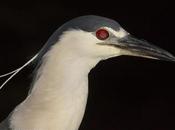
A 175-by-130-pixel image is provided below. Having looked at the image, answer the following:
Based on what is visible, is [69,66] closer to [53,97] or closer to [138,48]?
[53,97]

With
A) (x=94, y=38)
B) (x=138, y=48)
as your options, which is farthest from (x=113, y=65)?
(x=94, y=38)

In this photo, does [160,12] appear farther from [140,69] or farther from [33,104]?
[33,104]

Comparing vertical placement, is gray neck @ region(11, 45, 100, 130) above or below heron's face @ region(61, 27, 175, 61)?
below

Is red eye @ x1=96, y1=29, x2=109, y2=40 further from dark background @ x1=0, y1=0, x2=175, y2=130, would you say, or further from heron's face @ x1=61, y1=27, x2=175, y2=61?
dark background @ x1=0, y1=0, x2=175, y2=130

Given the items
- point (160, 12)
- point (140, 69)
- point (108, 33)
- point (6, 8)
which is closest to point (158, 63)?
point (140, 69)

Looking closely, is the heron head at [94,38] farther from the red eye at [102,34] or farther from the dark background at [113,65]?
the dark background at [113,65]

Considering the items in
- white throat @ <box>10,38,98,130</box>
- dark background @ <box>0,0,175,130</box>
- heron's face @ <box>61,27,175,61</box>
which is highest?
heron's face @ <box>61,27,175,61</box>

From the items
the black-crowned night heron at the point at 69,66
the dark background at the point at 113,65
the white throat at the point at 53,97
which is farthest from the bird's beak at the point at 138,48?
the dark background at the point at 113,65

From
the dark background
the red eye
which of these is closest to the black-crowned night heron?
the red eye
